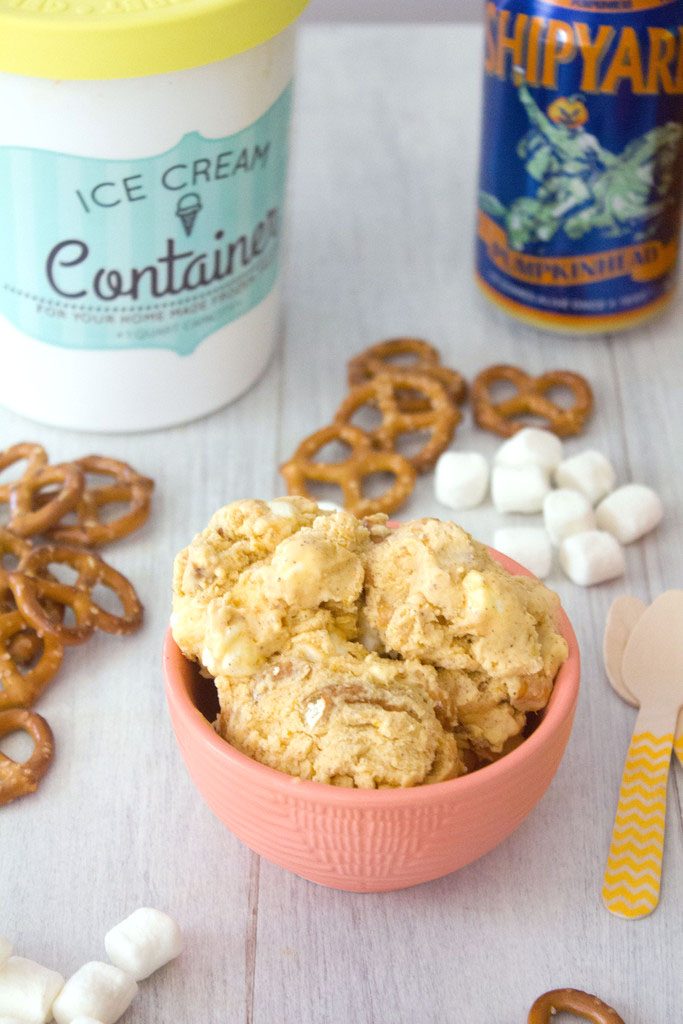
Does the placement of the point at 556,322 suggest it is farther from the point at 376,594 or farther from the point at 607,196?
the point at 376,594

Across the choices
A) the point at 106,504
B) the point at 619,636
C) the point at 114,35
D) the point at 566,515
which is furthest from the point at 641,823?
the point at 114,35

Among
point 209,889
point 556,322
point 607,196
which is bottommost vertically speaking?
point 209,889

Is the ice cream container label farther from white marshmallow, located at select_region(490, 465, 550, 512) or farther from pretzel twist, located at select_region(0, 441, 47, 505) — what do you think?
white marshmallow, located at select_region(490, 465, 550, 512)

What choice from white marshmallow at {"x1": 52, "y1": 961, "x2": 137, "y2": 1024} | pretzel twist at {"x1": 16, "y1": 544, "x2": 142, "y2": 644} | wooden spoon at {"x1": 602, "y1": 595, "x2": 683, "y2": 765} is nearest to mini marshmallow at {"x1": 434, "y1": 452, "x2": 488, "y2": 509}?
wooden spoon at {"x1": 602, "y1": 595, "x2": 683, "y2": 765}

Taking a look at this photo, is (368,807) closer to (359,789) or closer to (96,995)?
(359,789)

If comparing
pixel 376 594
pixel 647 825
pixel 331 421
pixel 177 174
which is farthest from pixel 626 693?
pixel 177 174

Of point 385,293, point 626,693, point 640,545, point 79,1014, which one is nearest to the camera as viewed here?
point 79,1014
